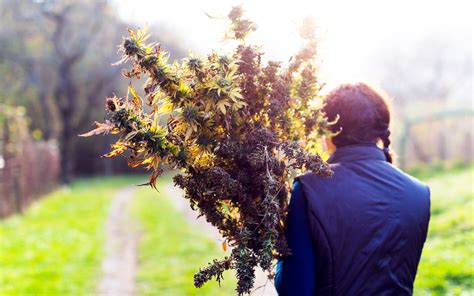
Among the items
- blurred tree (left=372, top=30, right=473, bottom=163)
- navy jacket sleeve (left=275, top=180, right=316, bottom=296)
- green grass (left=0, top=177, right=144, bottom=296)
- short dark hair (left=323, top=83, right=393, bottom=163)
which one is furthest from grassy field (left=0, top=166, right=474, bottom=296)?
blurred tree (left=372, top=30, right=473, bottom=163)

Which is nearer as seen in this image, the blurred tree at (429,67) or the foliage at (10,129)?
the foliage at (10,129)

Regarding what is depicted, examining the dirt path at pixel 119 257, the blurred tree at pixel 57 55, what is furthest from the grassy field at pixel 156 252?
the blurred tree at pixel 57 55

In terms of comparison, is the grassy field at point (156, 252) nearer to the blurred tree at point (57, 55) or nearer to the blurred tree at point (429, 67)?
the blurred tree at point (57, 55)

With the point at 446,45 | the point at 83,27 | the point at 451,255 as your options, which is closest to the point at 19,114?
A: the point at 451,255

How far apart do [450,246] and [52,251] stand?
626 centimetres

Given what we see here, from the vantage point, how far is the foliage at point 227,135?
234 cm

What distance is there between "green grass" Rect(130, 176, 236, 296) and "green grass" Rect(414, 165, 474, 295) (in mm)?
2275

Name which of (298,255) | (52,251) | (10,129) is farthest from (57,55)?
(298,255)

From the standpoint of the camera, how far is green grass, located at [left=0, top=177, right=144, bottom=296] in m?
7.78

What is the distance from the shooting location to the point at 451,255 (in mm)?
7605

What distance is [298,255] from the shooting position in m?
2.39

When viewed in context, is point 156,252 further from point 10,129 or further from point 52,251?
point 10,129

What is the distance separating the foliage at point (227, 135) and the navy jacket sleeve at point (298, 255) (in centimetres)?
5

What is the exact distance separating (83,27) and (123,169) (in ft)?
46.3
